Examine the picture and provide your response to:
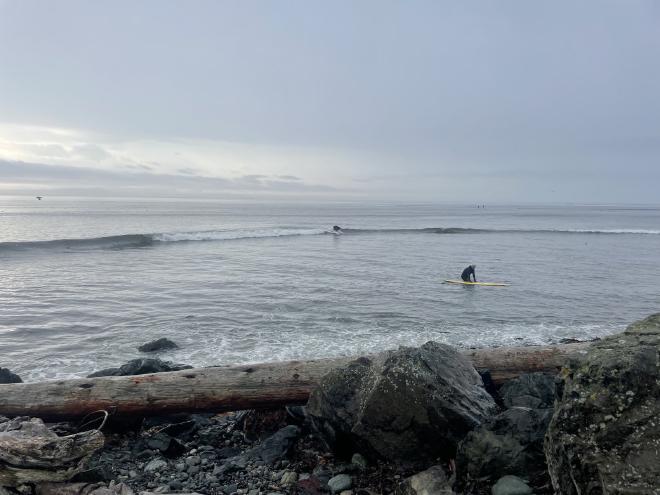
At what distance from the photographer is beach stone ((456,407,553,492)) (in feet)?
15.8

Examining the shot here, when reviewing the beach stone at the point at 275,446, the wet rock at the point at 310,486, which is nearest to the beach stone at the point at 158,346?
the beach stone at the point at 275,446

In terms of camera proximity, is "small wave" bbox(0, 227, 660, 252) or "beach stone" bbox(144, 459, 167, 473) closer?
"beach stone" bbox(144, 459, 167, 473)

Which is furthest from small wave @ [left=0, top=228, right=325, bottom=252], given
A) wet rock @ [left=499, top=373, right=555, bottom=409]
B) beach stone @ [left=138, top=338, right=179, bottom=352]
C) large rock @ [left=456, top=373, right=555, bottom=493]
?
large rock @ [left=456, top=373, right=555, bottom=493]

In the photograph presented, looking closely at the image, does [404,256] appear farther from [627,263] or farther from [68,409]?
[68,409]

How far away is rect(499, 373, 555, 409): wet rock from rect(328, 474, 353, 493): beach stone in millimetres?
2520

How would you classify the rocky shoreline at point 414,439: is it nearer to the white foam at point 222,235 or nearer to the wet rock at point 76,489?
the wet rock at point 76,489

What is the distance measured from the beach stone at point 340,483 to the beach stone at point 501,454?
115 centimetres

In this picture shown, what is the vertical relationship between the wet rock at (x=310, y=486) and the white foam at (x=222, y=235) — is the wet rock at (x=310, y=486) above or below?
above

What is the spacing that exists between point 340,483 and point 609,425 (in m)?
2.83

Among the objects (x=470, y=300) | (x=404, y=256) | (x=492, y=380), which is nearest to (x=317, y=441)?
(x=492, y=380)

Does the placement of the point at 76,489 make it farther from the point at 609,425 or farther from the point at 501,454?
the point at 609,425

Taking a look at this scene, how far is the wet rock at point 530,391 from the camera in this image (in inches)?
258

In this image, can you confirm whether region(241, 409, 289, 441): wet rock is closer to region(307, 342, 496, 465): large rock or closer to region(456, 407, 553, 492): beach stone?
region(307, 342, 496, 465): large rock

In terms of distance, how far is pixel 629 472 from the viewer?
349 centimetres
